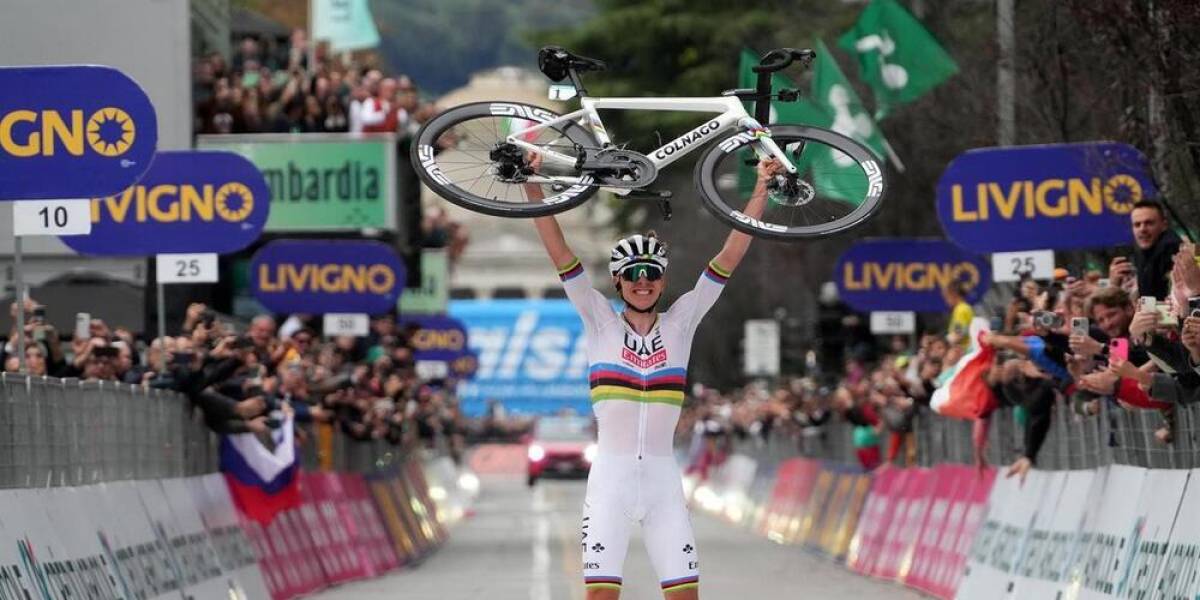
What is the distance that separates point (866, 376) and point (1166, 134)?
44.3ft

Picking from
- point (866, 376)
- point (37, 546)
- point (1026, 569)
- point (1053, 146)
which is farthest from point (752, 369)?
point (37, 546)

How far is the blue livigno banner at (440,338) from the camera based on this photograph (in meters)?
56.7

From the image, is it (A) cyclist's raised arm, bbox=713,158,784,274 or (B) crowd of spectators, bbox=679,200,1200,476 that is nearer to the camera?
(A) cyclist's raised arm, bbox=713,158,784,274

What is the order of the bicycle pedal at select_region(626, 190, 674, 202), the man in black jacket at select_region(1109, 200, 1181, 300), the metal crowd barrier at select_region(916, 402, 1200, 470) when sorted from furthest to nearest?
1. the man in black jacket at select_region(1109, 200, 1181, 300)
2. the metal crowd barrier at select_region(916, 402, 1200, 470)
3. the bicycle pedal at select_region(626, 190, 674, 202)

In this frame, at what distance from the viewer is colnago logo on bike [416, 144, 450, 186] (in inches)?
482

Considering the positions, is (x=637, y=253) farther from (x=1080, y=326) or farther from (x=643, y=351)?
(x=1080, y=326)

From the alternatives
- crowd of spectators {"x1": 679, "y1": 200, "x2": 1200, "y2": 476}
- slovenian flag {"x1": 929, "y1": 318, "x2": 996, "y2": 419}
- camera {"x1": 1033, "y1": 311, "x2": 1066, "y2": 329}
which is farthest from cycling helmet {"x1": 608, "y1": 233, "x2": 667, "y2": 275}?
slovenian flag {"x1": 929, "y1": 318, "x2": 996, "y2": 419}

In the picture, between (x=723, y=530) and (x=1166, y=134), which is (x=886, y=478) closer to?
(x=1166, y=134)

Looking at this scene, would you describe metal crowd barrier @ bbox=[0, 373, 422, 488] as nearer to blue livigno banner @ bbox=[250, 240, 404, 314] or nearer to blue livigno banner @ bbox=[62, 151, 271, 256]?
blue livigno banner @ bbox=[62, 151, 271, 256]

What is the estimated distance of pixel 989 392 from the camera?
19828 mm

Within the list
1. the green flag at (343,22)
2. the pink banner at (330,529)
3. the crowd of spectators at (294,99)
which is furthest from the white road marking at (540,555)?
the green flag at (343,22)

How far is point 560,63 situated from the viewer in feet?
41.2

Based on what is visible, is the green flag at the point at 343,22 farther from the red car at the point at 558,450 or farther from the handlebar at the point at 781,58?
the handlebar at the point at 781,58

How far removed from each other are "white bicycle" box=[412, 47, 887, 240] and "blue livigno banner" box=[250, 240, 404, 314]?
1646 centimetres
